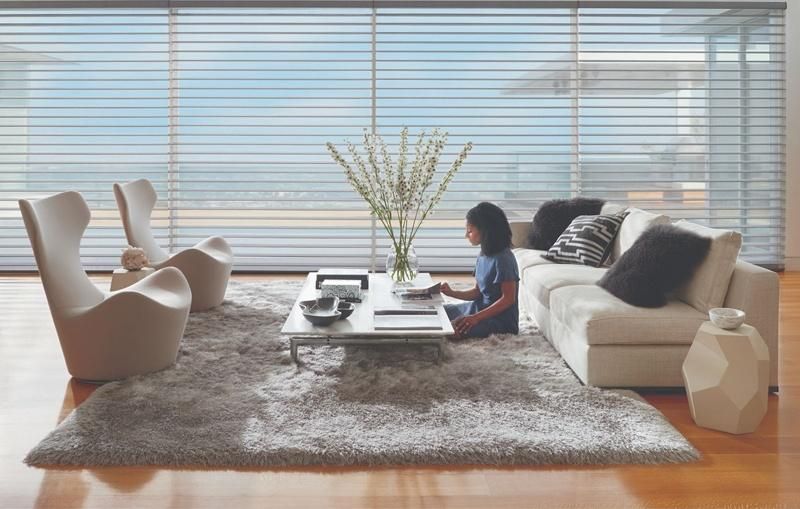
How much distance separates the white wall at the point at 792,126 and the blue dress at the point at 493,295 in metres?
4.34

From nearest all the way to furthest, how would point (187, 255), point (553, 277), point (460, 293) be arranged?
point (460, 293) → point (553, 277) → point (187, 255)

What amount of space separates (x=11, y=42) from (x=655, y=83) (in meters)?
6.01

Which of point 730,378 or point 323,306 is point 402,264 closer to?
point 323,306

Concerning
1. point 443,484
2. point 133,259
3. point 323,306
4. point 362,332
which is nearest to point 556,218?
point 323,306

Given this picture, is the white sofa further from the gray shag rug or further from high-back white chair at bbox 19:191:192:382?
high-back white chair at bbox 19:191:192:382

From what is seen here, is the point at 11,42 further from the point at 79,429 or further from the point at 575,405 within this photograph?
the point at 575,405

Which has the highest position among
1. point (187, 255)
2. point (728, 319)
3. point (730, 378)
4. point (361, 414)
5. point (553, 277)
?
point (187, 255)

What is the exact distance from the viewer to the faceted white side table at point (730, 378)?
127 inches

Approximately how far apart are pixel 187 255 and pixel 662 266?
3.14 metres

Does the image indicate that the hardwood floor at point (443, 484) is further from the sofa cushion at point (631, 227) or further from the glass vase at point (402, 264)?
the glass vase at point (402, 264)

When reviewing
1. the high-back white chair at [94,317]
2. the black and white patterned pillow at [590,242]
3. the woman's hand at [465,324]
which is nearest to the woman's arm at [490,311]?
the woman's hand at [465,324]

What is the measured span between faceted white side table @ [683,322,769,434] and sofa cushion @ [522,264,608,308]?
1.31m

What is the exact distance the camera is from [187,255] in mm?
5562

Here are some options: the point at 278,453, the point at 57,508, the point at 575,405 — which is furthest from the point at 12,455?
the point at 575,405
